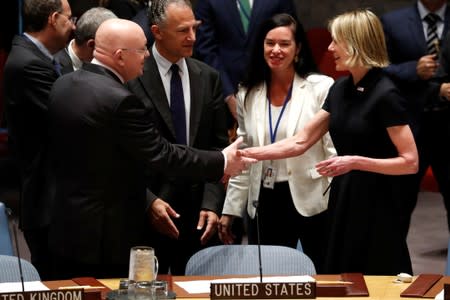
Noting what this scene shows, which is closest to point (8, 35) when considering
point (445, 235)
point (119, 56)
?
point (445, 235)

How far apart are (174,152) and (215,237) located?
0.91 metres

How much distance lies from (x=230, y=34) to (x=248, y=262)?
255 cm

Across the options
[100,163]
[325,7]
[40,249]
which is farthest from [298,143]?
[325,7]

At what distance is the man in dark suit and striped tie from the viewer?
738 cm

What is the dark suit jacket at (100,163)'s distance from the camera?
4793 mm

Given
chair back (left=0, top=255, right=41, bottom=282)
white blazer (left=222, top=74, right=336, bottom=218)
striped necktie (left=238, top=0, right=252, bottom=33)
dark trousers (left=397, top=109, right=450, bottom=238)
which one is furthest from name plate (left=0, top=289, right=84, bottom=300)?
dark trousers (left=397, top=109, right=450, bottom=238)

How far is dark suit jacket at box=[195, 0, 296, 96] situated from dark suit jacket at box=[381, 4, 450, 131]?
0.77 m

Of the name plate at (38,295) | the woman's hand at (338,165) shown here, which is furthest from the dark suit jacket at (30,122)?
the name plate at (38,295)

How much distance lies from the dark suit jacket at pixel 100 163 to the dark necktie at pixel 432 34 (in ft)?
10.0

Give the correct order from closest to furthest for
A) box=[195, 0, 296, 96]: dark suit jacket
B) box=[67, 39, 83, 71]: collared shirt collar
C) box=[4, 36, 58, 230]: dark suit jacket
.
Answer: box=[4, 36, 58, 230]: dark suit jacket < box=[67, 39, 83, 71]: collared shirt collar < box=[195, 0, 296, 96]: dark suit jacket

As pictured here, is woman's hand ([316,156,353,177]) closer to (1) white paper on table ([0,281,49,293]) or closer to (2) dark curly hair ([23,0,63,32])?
Result: (1) white paper on table ([0,281,49,293])

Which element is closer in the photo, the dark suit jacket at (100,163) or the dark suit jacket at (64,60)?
the dark suit jacket at (100,163)

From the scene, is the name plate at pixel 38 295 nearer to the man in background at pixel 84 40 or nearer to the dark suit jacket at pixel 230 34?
the man in background at pixel 84 40

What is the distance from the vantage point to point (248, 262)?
4.93 m
